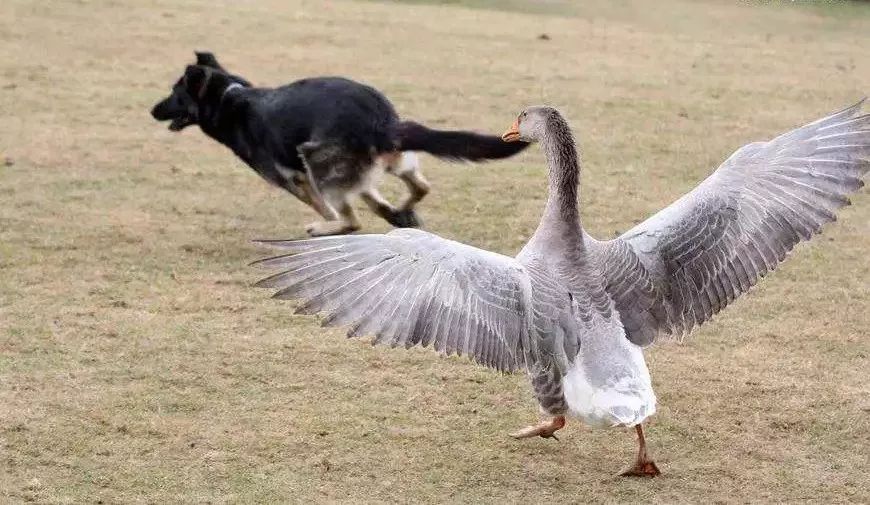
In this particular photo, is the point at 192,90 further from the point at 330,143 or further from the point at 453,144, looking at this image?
the point at 453,144

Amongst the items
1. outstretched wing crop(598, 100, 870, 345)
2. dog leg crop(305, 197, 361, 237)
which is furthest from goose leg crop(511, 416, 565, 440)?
dog leg crop(305, 197, 361, 237)

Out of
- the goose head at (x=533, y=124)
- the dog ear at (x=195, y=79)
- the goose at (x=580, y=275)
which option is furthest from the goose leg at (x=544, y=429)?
the dog ear at (x=195, y=79)

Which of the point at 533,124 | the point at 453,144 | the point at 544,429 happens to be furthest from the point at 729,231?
the point at 453,144

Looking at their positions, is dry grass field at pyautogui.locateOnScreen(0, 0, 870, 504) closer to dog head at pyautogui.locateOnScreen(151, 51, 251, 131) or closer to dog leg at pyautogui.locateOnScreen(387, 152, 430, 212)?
dog leg at pyautogui.locateOnScreen(387, 152, 430, 212)

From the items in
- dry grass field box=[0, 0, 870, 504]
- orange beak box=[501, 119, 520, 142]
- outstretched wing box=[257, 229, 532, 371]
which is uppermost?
orange beak box=[501, 119, 520, 142]

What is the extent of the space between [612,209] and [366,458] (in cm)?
304

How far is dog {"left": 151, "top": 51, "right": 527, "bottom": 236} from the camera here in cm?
568

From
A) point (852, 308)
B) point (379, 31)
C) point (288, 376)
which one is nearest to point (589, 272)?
point (288, 376)

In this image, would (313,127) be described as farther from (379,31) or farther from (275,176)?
(379,31)

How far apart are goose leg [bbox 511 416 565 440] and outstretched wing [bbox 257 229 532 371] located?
455 mm

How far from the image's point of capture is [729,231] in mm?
3666

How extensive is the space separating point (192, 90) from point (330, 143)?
1.08 m

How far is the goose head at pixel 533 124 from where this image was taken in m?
3.81

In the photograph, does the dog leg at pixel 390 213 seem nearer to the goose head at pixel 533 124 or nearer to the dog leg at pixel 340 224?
the dog leg at pixel 340 224
